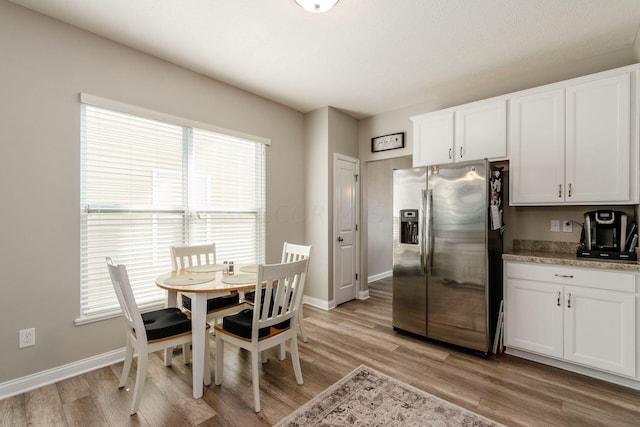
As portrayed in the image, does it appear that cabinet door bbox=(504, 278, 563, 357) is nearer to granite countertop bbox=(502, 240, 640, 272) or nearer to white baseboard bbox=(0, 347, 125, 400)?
granite countertop bbox=(502, 240, 640, 272)

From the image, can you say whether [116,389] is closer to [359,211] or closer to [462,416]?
[462,416]

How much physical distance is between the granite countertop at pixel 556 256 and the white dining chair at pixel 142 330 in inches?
112

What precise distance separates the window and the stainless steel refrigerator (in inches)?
76.6

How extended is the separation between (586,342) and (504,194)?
1.54 meters

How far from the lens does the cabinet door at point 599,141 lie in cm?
238

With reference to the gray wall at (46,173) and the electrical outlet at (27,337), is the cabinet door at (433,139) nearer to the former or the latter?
the gray wall at (46,173)

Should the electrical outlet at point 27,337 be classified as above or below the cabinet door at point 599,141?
below

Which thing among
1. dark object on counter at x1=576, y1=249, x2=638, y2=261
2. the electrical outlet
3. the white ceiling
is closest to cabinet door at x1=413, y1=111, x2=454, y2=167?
the white ceiling

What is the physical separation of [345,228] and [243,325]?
101 inches

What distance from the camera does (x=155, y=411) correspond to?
1.92 meters

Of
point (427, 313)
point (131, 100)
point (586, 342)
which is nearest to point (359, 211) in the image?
point (427, 313)

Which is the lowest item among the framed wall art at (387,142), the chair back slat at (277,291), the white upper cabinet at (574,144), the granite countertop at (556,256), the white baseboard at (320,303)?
the white baseboard at (320,303)

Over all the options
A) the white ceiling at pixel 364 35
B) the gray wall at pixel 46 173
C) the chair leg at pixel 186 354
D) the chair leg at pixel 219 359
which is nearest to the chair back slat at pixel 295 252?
the chair leg at pixel 219 359

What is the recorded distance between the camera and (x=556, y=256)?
2.59 meters
